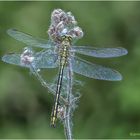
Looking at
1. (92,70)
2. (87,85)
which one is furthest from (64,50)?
(87,85)

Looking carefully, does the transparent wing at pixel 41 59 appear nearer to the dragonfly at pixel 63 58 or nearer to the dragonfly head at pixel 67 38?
the dragonfly at pixel 63 58

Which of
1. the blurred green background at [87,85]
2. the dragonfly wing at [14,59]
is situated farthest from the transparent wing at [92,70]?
the blurred green background at [87,85]

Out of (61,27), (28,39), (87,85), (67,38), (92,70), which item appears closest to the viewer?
(61,27)

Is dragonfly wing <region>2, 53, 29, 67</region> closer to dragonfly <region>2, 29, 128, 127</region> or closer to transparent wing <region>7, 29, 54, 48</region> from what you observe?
dragonfly <region>2, 29, 128, 127</region>

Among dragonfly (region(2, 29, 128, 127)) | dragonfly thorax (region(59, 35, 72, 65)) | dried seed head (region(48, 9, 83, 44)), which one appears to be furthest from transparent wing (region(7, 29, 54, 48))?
dried seed head (region(48, 9, 83, 44))

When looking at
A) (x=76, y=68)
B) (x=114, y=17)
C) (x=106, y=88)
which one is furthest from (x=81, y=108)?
(x=76, y=68)

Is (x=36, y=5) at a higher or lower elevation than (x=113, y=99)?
higher

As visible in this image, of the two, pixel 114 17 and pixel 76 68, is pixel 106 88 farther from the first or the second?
pixel 76 68

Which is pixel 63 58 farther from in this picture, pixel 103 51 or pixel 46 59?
pixel 103 51
